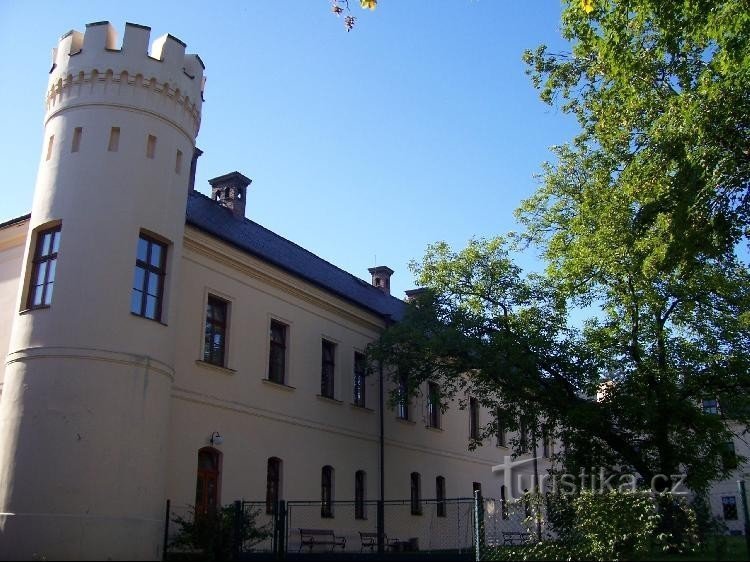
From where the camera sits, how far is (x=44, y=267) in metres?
15.8

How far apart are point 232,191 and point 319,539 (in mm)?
10745

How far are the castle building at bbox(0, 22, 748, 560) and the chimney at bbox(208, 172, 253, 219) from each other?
0.94 m

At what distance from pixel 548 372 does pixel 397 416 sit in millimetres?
6476

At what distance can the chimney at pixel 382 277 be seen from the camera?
33.4 meters

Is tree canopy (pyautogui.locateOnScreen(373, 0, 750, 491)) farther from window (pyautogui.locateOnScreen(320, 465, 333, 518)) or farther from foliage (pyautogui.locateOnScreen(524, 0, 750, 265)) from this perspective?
window (pyautogui.locateOnScreen(320, 465, 333, 518))

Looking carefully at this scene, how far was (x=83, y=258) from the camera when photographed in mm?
15219

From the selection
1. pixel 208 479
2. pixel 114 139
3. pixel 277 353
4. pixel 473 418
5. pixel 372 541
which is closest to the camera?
pixel 114 139

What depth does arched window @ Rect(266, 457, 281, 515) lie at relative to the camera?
776 inches

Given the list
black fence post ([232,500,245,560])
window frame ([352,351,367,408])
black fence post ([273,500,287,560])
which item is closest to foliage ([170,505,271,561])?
black fence post ([232,500,245,560])

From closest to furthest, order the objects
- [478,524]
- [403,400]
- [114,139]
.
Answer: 1. [478,524]
2. [114,139]
3. [403,400]

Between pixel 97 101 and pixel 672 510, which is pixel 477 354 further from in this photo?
pixel 97 101

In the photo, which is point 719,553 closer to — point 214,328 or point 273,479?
point 273,479

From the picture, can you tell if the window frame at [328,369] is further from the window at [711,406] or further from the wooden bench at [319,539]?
the window at [711,406]

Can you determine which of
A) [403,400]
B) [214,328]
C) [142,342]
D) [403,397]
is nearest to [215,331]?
[214,328]
